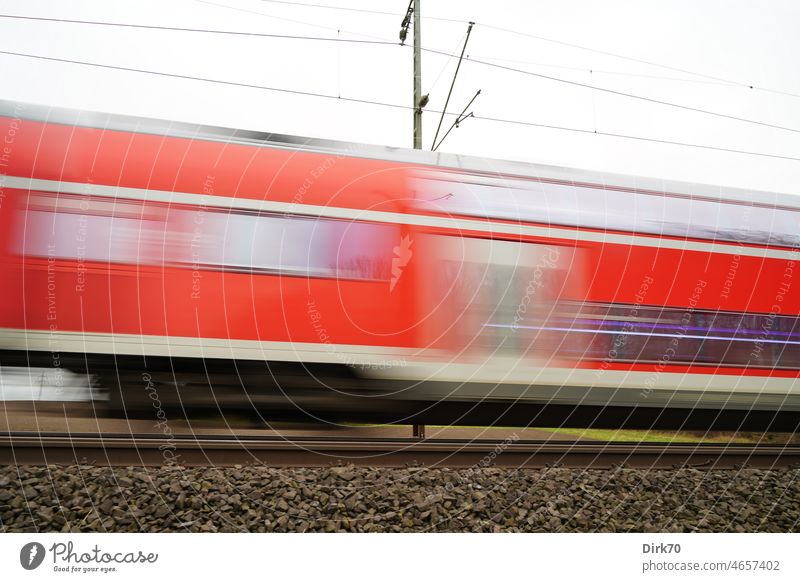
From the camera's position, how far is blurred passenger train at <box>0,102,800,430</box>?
392 centimetres

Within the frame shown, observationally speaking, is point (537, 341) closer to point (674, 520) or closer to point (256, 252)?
point (674, 520)

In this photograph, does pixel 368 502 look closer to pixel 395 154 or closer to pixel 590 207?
pixel 395 154

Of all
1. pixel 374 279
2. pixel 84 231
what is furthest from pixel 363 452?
pixel 84 231

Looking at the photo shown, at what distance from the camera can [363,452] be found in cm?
441

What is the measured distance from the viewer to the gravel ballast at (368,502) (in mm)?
2672

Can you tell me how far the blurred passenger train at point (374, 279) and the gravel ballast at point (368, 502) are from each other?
0.99 metres

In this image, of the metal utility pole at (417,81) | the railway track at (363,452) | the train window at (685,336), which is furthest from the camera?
the metal utility pole at (417,81)

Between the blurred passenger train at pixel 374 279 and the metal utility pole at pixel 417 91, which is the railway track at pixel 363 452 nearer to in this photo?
the blurred passenger train at pixel 374 279

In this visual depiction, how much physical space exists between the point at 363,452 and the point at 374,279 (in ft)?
4.90

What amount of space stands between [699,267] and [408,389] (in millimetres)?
2938

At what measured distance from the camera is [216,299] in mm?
4031

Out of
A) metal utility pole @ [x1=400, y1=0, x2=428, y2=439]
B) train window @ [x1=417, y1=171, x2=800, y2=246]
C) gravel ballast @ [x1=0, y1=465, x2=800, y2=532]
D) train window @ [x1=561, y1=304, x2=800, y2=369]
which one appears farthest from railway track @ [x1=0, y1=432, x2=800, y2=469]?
metal utility pole @ [x1=400, y1=0, x2=428, y2=439]

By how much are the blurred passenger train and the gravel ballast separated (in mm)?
994

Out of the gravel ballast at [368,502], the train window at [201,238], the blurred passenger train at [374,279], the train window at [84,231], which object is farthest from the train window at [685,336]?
the train window at [84,231]
